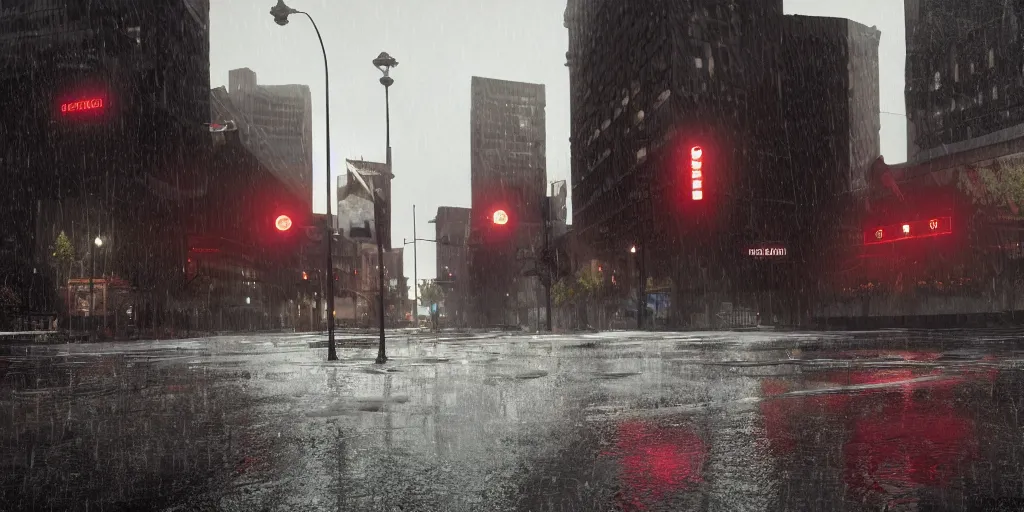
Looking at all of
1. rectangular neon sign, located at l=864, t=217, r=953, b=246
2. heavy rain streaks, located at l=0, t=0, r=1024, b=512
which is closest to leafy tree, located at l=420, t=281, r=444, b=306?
heavy rain streaks, located at l=0, t=0, r=1024, b=512

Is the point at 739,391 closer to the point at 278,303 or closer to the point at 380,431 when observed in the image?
the point at 380,431

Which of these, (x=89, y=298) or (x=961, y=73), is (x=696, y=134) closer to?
(x=961, y=73)

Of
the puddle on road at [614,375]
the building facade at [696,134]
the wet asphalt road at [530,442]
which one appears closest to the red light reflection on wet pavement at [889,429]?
the wet asphalt road at [530,442]

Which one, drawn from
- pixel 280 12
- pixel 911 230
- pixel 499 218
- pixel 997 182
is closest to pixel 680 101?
pixel 911 230

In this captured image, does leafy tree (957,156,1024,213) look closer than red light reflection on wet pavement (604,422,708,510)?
No

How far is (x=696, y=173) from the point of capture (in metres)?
58.4

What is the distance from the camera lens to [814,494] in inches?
200

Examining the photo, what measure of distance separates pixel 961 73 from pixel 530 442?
95.9 meters

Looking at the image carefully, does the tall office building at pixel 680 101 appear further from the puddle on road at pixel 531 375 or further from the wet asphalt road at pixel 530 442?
the wet asphalt road at pixel 530 442

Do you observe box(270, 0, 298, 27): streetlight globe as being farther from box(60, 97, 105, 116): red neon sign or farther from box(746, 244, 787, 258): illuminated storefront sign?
box(60, 97, 105, 116): red neon sign

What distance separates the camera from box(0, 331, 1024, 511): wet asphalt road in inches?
203

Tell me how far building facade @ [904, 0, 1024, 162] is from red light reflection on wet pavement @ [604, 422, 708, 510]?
77353mm

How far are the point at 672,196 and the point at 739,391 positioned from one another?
61.2m

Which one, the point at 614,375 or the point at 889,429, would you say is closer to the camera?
the point at 889,429
